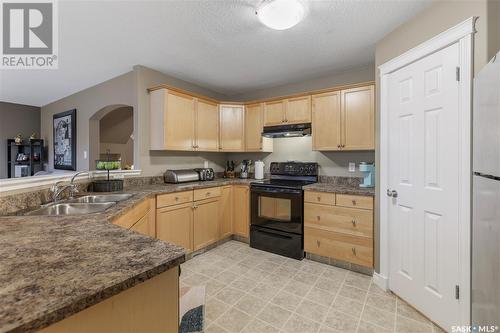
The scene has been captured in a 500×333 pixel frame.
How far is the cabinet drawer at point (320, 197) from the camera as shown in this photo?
2.65 metres

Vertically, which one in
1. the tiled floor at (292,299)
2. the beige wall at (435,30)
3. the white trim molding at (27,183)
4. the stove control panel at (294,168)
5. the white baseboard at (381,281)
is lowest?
the tiled floor at (292,299)

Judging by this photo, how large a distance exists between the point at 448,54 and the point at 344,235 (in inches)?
72.7

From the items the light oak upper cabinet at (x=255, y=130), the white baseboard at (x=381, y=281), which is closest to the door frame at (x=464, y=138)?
the white baseboard at (x=381, y=281)

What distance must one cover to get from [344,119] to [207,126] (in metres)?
1.93

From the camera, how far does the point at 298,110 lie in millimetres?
3213

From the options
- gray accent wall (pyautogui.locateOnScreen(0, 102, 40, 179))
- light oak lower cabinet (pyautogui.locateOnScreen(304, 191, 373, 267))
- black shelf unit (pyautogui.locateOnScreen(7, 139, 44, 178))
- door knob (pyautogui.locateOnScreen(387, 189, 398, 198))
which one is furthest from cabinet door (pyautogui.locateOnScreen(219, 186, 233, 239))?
gray accent wall (pyautogui.locateOnScreen(0, 102, 40, 179))

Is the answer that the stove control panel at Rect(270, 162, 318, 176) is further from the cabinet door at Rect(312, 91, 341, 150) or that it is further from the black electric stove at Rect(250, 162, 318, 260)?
the cabinet door at Rect(312, 91, 341, 150)

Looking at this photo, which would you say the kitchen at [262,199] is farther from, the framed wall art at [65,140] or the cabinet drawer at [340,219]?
the framed wall art at [65,140]

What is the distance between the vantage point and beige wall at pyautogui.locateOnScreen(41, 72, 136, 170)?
10.9ft

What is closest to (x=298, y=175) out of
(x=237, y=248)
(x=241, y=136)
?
(x=241, y=136)

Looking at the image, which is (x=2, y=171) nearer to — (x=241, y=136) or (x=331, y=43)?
(x=241, y=136)

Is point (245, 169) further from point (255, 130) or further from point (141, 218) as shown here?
point (141, 218)

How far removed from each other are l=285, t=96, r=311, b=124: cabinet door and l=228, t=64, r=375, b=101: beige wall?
1.40 ft

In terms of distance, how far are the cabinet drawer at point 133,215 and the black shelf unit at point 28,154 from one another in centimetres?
488
